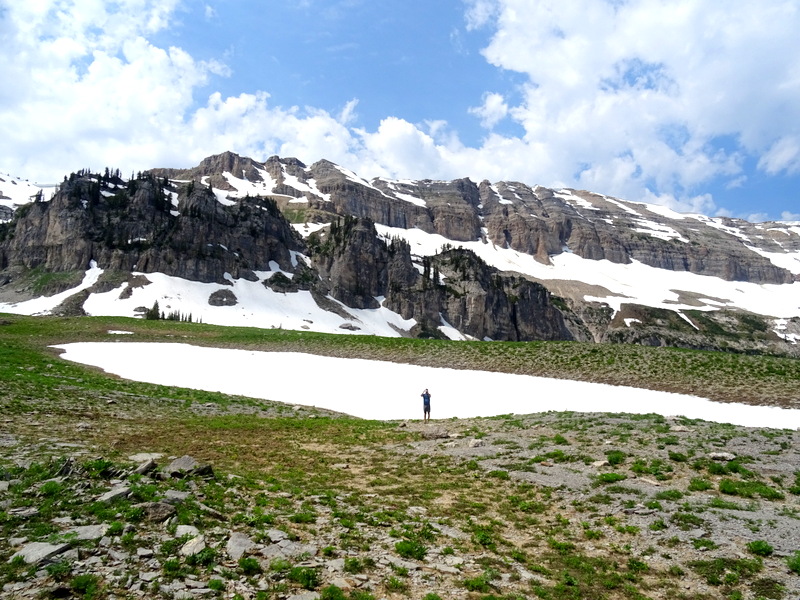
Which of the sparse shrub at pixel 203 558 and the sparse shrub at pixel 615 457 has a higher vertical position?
the sparse shrub at pixel 615 457

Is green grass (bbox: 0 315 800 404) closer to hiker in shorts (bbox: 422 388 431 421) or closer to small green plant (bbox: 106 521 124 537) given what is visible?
hiker in shorts (bbox: 422 388 431 421)

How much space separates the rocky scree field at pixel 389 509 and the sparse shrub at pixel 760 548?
0.04 metres

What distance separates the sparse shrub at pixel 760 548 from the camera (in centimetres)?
943

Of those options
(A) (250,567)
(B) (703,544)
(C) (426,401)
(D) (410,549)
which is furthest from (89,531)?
(C) (426,401)

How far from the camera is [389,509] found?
11516mm

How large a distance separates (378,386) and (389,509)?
80.6ft

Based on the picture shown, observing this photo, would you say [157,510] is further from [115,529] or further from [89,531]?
[89,531]

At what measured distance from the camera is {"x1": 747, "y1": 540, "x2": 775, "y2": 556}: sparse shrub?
9430 millimetres

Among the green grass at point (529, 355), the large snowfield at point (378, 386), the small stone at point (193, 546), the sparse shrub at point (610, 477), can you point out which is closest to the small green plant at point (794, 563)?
the sparse shrub at point (610, 477)

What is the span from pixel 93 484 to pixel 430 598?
298 inches

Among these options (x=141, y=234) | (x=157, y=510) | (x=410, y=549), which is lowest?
(x=410, y=549)

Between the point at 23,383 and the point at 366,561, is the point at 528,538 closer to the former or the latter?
the point at 366,561

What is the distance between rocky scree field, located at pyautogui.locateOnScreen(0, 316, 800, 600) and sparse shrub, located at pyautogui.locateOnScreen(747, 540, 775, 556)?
4cm

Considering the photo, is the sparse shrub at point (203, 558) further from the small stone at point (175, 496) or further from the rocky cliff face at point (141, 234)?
the rocky cliff face at point (141, 234)
